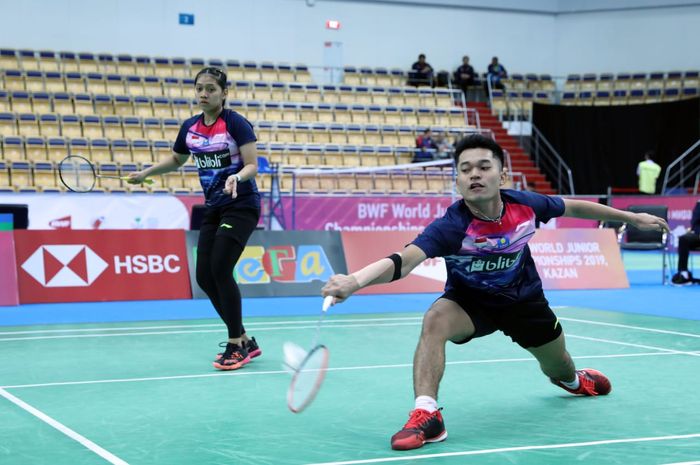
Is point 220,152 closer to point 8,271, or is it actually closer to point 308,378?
point 308,378

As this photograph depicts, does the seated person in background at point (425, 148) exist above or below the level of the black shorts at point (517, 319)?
above

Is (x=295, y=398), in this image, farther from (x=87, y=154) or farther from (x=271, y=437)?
(x=87, y=154)

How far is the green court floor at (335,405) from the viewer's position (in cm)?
395

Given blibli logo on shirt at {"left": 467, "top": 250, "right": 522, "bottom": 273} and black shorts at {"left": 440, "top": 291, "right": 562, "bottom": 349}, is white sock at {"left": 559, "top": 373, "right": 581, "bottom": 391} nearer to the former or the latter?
black shorts at {"left": 440, "top": 291, "right": 562, "bottom": 349}

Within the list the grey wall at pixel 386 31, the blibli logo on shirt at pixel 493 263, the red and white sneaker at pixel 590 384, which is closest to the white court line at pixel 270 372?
the red and white sneaker at pixel 590 384

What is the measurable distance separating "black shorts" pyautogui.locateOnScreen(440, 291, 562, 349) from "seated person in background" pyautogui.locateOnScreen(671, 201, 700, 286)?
10169mm

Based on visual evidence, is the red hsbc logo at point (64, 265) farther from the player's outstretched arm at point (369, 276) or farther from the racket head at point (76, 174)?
the player's outstretched arm at point (369, 276)

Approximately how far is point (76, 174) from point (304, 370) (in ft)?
18.7

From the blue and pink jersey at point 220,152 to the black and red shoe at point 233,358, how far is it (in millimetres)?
1003

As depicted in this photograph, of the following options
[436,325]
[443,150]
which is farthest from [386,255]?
[443,150]

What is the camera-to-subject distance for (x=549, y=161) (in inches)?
1093

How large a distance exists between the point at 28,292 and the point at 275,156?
11045 mm

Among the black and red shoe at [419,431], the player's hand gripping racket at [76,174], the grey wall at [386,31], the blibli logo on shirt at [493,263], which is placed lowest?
the black and red shoe at [419,431]

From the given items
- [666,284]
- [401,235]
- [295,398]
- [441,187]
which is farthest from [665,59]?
[295,398]
